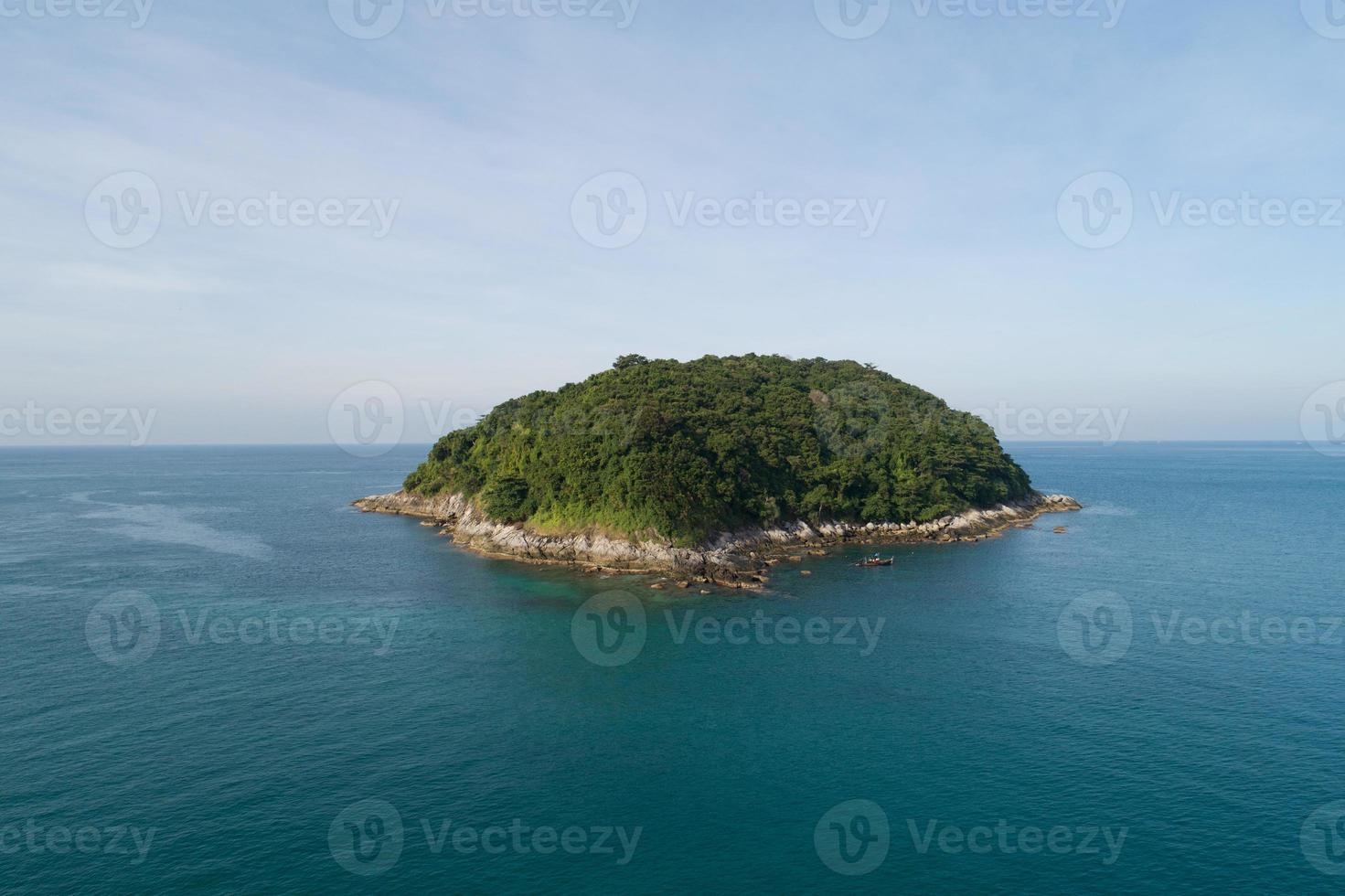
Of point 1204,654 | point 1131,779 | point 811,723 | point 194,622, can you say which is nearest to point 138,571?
point 194,622

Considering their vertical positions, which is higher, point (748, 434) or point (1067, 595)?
point (748, 434)

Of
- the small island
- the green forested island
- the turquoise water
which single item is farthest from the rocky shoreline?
the turquoise water

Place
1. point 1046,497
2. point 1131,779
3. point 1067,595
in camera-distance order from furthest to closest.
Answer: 1. point 1046,497
2. point 1067,595
3. point 1131,779

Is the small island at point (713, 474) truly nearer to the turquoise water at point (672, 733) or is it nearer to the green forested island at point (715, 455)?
the green forested island at point (715, 455)

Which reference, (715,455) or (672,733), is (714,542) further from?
(672,733)

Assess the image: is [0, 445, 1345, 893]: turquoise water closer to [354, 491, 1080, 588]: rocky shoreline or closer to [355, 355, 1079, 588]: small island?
[354, 491, 1080, 588]: rocky shoreline

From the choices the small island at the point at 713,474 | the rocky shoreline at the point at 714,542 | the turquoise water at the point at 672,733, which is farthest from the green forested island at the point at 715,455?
the turquoise water at the point at 672,733

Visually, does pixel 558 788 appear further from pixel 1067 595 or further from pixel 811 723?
pixel 1067 595
